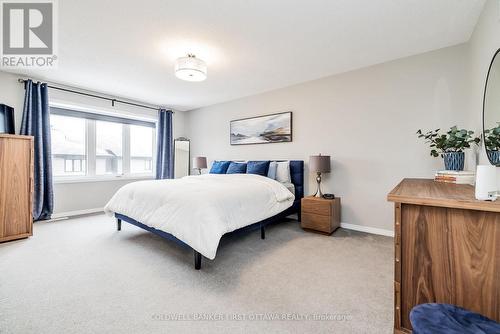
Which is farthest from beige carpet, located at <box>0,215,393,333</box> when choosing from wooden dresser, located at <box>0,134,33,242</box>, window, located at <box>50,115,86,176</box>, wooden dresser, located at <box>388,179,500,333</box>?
window, located at <box>50,115,86,176</box>

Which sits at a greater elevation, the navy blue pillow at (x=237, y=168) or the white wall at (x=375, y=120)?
the white wall at (x=375, y=120)

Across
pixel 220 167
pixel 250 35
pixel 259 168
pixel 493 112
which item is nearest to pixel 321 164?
pixel 259 168

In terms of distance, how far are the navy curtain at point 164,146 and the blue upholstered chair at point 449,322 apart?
5.29 m

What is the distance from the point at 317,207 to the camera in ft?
10.3

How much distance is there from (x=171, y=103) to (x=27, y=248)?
3.69m

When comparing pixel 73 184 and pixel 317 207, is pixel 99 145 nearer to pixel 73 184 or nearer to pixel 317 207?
pixel 73 184

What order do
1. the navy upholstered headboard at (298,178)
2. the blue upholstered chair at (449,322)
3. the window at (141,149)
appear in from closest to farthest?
the blue upholstered chair at (449,322) → the navy upholstered headboard at (298,178) → the window at (141,149)

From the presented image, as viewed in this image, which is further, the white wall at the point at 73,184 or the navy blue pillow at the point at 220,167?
the navy blue pillow at the point at 220,167

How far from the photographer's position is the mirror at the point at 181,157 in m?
5.65

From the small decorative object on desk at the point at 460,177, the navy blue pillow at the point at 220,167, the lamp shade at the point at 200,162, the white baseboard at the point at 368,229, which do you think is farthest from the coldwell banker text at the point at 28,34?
the white baseboard at the point at 368,229

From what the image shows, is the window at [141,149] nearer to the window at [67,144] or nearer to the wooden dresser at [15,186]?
the window at [67,144]

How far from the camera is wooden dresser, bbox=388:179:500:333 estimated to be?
3.25 feet

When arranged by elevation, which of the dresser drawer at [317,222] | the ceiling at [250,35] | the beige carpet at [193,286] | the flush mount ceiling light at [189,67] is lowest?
the beige carpet at [193,286]

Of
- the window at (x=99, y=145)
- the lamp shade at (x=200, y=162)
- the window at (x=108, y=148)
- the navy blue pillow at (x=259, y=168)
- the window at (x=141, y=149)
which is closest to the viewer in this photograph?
the navy blue pillow at (x=259, y=168)
